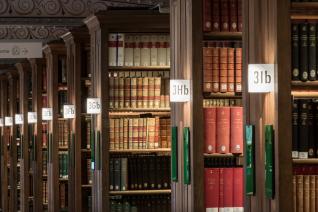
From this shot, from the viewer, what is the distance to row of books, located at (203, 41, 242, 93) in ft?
25.1

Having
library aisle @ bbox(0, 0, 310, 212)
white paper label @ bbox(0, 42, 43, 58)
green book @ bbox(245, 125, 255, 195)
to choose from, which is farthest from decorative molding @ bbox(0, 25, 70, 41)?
green book @ bbox(245, 125, 255, 195)

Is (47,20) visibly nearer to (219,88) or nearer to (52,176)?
(52,176)

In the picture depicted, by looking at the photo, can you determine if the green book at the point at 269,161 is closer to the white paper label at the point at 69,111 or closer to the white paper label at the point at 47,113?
the white paper label at the point at 69,111

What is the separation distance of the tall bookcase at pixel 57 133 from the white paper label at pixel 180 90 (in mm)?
6196

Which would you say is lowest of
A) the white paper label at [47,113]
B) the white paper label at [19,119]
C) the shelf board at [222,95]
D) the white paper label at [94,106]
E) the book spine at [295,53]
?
the white paper label at [19,119]

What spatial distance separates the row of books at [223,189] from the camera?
7.68 metres

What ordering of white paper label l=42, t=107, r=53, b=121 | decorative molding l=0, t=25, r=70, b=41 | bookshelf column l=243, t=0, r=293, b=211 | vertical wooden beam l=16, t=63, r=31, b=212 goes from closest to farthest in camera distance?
bookshelf column l=243, t=0, r=293, b=211 < white paper label l=42, t=107, r=53, b=121 < decorative molding l=0, t=25, r=70, b=41 < vertical wooden beam l=16, t=63, r=31, b=212

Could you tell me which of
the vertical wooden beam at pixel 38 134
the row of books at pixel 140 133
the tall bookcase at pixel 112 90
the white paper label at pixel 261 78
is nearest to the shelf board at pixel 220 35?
the white paper label at pixel 261 78

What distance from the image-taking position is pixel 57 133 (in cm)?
1388

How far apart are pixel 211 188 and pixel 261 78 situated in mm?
2095

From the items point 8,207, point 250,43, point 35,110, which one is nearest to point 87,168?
point 35,110

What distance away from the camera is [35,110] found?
1567cm

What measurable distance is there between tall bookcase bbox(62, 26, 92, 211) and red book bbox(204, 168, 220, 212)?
437 cm

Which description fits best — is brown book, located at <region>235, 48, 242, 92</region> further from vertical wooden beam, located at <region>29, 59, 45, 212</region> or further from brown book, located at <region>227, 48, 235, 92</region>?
vertical wooden beam, located at <region>29, 59, 45, 212</region>
